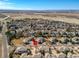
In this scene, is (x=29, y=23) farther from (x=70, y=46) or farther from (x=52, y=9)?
(x=70, y=46)

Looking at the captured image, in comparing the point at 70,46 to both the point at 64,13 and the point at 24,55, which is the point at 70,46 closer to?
the point at 64,13

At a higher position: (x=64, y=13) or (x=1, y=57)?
(x=64, y=13)

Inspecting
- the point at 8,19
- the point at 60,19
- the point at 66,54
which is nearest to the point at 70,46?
the point at 66,54

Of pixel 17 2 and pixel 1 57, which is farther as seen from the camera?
pixel 17 2

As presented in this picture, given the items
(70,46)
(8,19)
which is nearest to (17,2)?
(8,19)

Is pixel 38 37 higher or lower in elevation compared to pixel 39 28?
lower

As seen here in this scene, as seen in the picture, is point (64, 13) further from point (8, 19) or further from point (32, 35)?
point (8, 19)

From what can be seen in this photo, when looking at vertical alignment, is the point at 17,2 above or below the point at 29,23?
above

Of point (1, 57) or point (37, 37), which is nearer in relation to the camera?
point (1, 57)

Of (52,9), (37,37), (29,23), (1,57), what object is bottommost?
(1,57)
